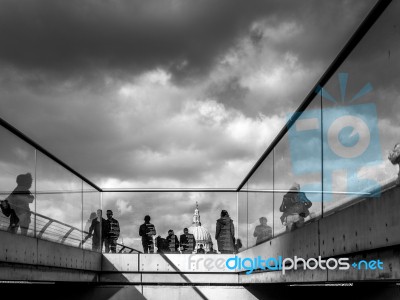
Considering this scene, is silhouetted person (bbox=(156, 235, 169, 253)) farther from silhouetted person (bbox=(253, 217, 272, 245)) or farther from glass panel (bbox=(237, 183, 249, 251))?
silhouetted person (bbox=(253, 217, 272, 245))

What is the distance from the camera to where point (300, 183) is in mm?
5969

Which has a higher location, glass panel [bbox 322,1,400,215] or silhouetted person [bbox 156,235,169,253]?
glass panel [bbox 322,1,400,215]

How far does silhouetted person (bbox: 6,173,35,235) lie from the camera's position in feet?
22.5

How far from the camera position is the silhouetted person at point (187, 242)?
14242 millimetres

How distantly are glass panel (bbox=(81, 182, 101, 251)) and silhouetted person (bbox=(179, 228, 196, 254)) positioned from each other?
1914 millimetres

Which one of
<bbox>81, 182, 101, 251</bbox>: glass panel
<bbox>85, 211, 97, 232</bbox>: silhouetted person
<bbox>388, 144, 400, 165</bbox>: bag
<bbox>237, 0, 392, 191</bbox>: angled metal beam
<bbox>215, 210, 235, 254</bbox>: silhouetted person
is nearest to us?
<bbox>388, 144, 400, 165</bbox>: bag

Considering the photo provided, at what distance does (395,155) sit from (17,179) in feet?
15.4

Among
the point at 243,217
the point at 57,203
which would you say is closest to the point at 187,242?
the point at 243,217

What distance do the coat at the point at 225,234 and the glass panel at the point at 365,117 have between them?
29.4 ft

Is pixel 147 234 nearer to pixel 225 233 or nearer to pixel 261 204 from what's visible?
pixel 225 233

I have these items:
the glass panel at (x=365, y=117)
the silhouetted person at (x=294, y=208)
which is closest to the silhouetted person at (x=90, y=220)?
the silhouetted person at (x=294, y=208)

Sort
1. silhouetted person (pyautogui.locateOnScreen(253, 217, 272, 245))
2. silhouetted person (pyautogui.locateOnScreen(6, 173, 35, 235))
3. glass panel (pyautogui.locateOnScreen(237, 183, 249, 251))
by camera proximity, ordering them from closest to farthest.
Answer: silhouetted person (pyautogui.locateOnScreen(6, 173, 35, 235)) < silhouetted person (pyautogui.locateOnScreen(253, 217, 272, 245)) < glass panel (pyautogui.locateOnScreen(237, 183, 249, 251))

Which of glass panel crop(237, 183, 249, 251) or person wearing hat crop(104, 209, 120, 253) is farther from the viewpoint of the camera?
person wearing hat crop(104, 209, 120, 253)

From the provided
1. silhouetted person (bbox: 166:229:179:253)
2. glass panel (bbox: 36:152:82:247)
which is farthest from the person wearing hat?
glass panel (bbox: 36:152:82:247)
